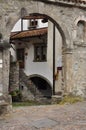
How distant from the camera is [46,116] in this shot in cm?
1191

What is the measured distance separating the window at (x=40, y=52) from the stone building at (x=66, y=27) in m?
6.11

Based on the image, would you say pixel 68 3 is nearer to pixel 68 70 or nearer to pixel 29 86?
pixel 68 70

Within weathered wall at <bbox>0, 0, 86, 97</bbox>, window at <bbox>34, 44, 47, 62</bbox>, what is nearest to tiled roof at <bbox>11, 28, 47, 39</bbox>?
→ window at <bbox>34, 44, 47, 62</bbox>

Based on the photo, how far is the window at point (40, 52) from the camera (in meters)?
23.8

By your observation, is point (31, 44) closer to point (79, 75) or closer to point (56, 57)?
point (56, 57)

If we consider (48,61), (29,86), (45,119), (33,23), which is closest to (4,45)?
(45,119)

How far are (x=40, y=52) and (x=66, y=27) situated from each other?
7412mm

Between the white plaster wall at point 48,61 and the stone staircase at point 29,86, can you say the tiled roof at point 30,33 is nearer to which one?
the white plaster wall at point 48,61

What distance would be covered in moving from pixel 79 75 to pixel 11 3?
5.07 m

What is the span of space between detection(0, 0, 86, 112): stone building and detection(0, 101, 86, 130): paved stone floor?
2389 mm

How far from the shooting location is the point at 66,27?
1689 cm

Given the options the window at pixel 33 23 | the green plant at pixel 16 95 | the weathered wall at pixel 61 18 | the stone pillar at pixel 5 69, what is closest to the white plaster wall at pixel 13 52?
the window at pixel 33 23

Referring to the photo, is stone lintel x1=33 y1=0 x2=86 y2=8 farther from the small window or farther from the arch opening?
the small window

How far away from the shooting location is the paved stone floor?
1007cm
